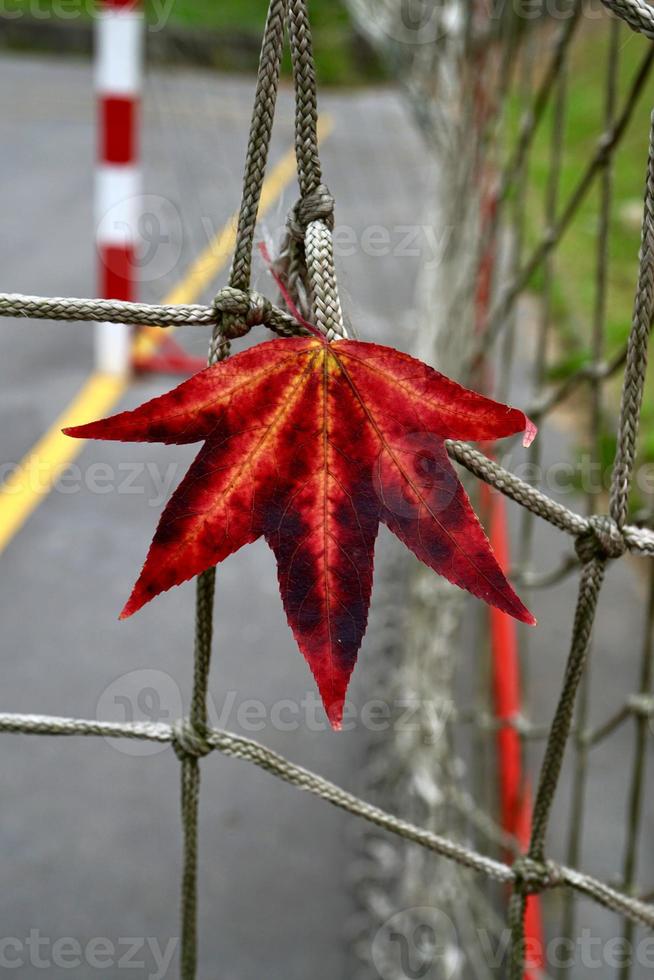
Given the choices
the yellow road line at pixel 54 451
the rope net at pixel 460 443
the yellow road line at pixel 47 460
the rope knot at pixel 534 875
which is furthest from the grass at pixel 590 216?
the rope knot at pixel 534 875

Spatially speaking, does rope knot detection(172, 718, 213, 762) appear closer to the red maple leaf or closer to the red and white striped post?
the red maple leaf

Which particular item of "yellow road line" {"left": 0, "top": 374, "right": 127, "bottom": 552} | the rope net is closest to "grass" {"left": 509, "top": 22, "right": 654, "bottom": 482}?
the rope net

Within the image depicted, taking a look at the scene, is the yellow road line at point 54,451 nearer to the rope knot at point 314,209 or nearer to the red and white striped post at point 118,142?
the red and white striped post at point 118,142

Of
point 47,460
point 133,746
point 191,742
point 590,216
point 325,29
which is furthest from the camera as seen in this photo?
point 325,29

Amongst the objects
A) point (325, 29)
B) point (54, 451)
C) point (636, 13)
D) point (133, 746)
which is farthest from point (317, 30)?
point (636, 13)

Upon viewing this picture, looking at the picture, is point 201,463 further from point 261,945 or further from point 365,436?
point 261,945

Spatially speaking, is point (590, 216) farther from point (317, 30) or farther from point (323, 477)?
point (323, 477)

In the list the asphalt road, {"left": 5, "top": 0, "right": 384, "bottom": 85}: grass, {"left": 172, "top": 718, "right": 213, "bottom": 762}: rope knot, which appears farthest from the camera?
{"left": 5, "top": 0, "right": 384, "bottom": 85}: grass

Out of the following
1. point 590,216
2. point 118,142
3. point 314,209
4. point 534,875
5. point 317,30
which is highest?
point 317,30
